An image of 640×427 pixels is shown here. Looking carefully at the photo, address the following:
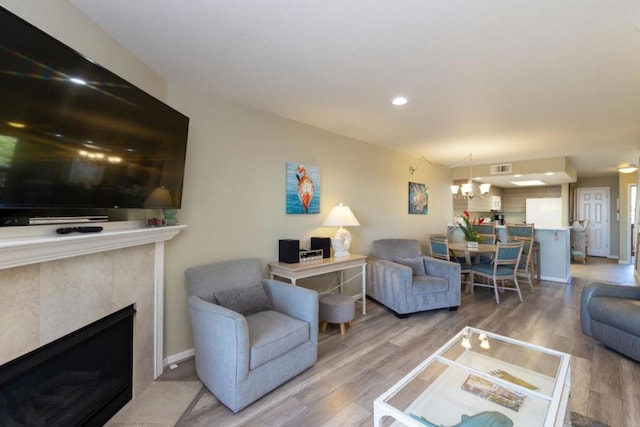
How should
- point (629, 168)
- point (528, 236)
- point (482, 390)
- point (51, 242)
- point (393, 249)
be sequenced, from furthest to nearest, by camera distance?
point (629, 168) → point (528, 236) → point (393, 249) → point (482, 390) → point (51, 242)

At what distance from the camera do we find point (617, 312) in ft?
8.07

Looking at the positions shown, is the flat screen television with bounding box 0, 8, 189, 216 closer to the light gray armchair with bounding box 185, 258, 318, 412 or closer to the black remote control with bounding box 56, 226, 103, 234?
the black remote control with bounding box 56, 226, 103, 234

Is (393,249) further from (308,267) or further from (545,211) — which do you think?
(545,211)

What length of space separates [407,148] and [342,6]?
3349 millimetres

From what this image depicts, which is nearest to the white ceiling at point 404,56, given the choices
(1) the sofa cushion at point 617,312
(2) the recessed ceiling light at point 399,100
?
(2) the recessed ceiling light at point 399,100

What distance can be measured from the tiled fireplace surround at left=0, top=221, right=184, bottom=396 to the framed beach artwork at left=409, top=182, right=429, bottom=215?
4.02 m

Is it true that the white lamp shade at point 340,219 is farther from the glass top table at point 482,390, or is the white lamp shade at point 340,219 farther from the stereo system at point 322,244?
the glass top table at point 482,390

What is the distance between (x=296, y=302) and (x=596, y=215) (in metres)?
9.36

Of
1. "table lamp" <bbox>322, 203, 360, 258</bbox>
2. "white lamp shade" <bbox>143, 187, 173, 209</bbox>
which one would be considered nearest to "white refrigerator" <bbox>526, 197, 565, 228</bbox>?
"table lamp" <bbox>322, 203, 360, 258</bbox>

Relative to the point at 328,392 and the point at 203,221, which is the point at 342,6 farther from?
the point at 328,392

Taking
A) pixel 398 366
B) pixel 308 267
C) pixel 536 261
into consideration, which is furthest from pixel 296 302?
pixel 536 261

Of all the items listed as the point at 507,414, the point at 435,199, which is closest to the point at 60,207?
the point at 507,414

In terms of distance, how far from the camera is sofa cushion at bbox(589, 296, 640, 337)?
2.33 meters

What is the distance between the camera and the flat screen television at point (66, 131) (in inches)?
42.5
